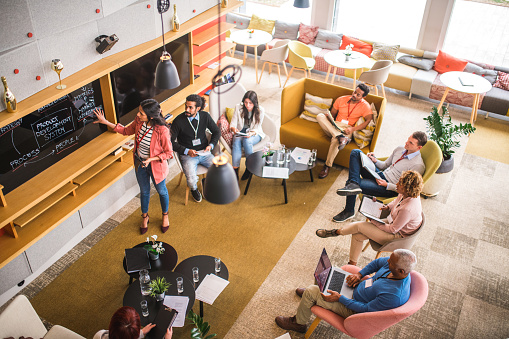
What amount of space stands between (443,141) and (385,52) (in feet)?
12.4

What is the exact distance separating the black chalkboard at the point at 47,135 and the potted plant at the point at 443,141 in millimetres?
4048

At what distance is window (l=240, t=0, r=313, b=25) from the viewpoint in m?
10.4

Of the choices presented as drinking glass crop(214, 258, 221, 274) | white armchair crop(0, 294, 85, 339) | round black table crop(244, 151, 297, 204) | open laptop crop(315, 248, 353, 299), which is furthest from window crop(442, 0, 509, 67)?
white armchair crop(0, 294, 85, 339)

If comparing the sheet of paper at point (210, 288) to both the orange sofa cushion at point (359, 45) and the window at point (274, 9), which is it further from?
the window at point (274, 9)

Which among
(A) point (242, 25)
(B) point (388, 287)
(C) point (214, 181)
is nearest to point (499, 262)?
(B) point (388, 287)

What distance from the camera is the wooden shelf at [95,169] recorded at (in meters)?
4.79

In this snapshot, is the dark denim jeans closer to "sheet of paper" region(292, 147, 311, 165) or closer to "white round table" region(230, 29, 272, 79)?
"sheet of paper" region(292, 147, 311, 165)

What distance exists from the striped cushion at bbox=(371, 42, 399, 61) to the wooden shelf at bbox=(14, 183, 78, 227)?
21.0 ft

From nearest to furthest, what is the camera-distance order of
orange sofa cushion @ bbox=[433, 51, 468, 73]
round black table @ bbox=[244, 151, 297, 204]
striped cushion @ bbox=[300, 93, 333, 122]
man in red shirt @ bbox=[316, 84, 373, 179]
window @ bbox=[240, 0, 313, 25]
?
round black table @ bbox=[244, 151, 297, 204] < man in red shirt @ bbox=[316, 84, 373, 179] < striped cushion @ bbox=[300, 93, 333, 122] < orange sofa cushion @ bbox=[433, 51, 468, 73] < window @ bbox=[240, 0, 313, 25]

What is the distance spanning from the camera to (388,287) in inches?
133

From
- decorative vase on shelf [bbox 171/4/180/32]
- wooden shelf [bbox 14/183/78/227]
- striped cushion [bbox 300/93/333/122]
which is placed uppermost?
decorative vase on shelf [bbox 171/4/180/32]

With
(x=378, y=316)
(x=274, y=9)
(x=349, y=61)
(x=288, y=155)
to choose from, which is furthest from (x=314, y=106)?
(x=274, y=9)

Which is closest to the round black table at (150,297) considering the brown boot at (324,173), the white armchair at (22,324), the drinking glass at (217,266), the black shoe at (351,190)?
the drinking glass at (217,266)

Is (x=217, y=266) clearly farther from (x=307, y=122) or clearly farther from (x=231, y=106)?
(x=307, y=122)
